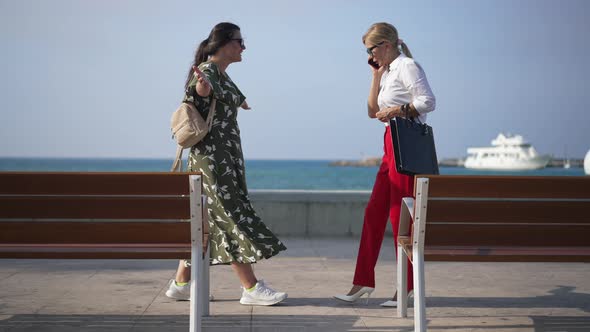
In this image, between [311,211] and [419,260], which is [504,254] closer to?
[419,260]

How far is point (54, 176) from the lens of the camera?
3.63m

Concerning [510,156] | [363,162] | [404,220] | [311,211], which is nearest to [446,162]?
[363,162]

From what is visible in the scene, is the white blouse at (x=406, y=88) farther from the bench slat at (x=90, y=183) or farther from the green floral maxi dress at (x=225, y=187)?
the bench slat at (x=90, y=183)

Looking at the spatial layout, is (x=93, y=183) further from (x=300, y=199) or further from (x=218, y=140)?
(x=300, y=199)

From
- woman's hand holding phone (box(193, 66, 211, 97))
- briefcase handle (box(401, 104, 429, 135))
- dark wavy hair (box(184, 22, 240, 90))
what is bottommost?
briefcase handle (box(401, 104, 429, 135))

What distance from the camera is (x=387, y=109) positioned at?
478 cm

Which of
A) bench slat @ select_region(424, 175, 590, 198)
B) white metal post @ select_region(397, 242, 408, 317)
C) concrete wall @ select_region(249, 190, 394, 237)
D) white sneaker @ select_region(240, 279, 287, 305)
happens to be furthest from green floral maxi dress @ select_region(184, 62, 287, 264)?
concrete wall @ select_region(249, 190, 394, 237)

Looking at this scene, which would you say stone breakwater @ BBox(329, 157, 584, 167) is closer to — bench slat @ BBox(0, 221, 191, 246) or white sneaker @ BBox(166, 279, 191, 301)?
white sneaker @ BBox(166, 279, 191, 301)

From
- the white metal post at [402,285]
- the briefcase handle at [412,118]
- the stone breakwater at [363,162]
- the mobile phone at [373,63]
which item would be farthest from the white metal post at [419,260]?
the stone breakwater at [363,162]

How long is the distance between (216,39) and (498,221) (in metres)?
2.19

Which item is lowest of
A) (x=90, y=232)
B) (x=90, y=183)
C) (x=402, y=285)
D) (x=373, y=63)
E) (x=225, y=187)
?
(x=402, y=285)

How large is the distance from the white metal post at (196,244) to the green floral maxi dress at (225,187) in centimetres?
98

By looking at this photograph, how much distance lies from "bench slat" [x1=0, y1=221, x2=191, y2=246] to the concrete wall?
559 cm

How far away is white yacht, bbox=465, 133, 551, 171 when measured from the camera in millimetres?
120562
